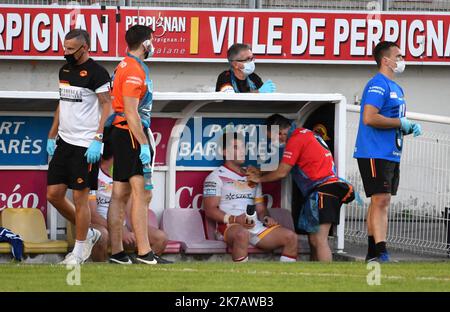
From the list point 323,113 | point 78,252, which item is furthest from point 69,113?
point 323,113

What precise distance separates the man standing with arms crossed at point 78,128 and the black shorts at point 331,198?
94.8 inches

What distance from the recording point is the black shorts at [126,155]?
10.5m

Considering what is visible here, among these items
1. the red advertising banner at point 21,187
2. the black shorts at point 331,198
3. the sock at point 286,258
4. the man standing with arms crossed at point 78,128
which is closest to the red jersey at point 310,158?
the black shorts at point 331,198

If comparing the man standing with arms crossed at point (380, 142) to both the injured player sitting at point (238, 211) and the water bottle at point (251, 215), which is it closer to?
the injured player sitting at point (238, 211)

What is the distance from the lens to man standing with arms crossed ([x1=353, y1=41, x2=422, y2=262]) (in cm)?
1147

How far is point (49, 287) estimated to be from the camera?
351 inches

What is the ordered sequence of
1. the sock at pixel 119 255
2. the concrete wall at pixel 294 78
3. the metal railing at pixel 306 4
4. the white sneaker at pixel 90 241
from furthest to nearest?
1. the metal railing at pixel 306 4
2. the concrete wall at pixel 294 78
3. the white sneaker at pixel 90 241
4. the sock at pixel 119 255

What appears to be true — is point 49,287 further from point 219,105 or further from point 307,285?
point 219,105

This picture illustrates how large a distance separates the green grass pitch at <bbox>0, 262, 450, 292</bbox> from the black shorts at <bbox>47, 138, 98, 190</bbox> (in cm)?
92

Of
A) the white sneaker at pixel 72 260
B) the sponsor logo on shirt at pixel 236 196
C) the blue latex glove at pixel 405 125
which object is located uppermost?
the blue latex glove at pixel 405 125

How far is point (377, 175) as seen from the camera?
11.5 metres

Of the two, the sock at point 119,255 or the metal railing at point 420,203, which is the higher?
the metal railing at point 420,203

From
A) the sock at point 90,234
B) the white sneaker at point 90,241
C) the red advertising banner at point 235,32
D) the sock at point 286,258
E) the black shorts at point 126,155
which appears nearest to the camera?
the black shorts at point 126,155

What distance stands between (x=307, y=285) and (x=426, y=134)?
4276 mm
